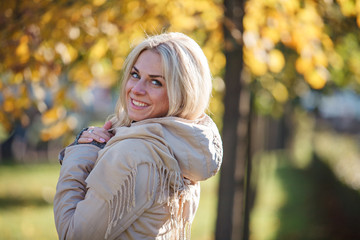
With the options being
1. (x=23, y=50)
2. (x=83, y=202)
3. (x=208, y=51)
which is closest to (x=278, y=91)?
(x=208, y=51)

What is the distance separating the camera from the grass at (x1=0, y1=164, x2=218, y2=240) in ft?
26.7

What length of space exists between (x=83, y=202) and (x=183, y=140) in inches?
20.5

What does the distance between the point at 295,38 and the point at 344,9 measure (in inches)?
22.7

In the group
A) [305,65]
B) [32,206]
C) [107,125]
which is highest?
[305,65]

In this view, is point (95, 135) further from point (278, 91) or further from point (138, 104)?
point (278, 91)

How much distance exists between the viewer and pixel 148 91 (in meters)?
2.22

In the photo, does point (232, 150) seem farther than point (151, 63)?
Yes

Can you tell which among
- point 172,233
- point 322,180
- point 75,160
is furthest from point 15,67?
point 322,180

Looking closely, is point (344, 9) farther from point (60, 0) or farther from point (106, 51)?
point (60, 0)

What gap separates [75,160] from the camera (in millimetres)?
2139

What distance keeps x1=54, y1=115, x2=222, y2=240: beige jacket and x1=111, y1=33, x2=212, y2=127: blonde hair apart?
8 centimetres

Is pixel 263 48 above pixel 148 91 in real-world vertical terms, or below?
above

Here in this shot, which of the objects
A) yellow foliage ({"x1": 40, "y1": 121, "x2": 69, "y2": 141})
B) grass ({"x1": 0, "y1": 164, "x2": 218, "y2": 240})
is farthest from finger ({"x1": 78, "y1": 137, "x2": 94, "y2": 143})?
grass ({"x1": 0, "y1": 164, "x2": 218, "y2": 240})

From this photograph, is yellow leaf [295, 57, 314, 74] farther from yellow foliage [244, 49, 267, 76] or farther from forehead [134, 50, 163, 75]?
forehead [134, 50, 163, 75]
